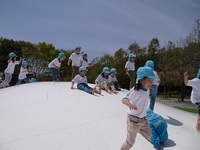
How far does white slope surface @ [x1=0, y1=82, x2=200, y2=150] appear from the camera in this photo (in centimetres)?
328

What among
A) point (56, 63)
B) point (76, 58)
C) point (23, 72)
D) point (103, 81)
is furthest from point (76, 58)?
point (23, 72)

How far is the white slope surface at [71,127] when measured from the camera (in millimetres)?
3279

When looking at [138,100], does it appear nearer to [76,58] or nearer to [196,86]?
[196,86]

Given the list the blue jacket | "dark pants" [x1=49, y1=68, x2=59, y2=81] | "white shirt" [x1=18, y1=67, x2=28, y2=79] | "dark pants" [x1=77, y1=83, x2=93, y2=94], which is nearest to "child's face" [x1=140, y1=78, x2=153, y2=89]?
the blue jacket

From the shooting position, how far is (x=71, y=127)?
3.76m

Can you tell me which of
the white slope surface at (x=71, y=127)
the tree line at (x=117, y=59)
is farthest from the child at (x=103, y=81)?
the tree line at (x=117, y=59)

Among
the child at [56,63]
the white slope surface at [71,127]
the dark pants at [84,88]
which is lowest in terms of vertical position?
the white slope surface at [71,127]

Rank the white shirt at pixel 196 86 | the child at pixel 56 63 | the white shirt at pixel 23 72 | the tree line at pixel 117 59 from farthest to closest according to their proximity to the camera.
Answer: the tree line at pixel 117 59
the white shirt at pixel 23 72
the child at pixel 56 63
the white shirt at pixel 196 86

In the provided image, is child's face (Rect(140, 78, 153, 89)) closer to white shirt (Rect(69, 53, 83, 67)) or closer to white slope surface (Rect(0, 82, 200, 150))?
white slope surface (Rect(0, 82, 200, 150))

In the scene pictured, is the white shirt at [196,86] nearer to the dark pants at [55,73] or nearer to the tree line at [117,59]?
the dark pants at [55,73]

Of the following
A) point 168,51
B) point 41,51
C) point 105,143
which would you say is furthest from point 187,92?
point 105,143

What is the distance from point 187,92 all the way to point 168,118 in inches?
1163

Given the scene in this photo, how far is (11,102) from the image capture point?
18.5ft

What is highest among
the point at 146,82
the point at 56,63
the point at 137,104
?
the point at 56,63
